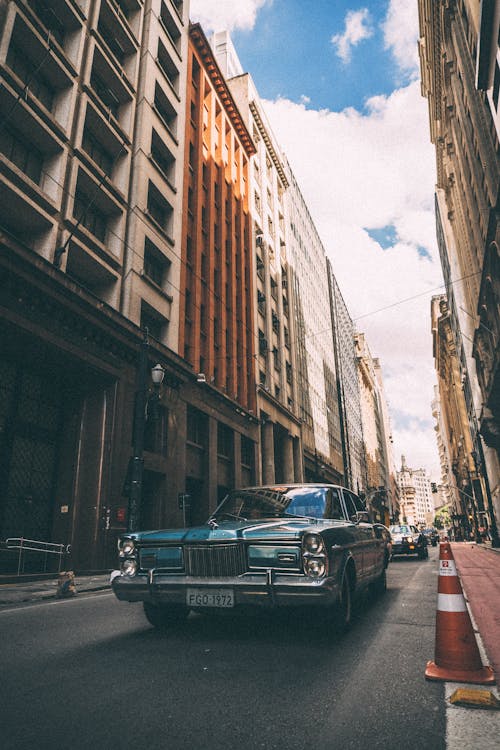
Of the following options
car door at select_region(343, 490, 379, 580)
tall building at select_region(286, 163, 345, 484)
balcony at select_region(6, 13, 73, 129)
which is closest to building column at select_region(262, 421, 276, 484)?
tall building at select_region(286, 163, 345, 484)

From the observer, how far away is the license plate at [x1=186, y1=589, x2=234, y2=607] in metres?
4.00

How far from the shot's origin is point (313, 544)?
161 inches

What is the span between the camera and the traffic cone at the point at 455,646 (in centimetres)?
310

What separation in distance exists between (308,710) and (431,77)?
152 feet

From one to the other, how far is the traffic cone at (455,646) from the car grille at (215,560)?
5.35 ft

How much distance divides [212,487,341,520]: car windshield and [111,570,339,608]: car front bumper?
130cm

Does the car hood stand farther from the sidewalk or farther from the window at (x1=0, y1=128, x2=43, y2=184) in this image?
the window at (x1=0, y1=128, x2=43, y2=184)

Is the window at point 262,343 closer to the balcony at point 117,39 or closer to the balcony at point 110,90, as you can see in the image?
the balcony at point 110,90

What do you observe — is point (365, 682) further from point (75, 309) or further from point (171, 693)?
point (75, 309)

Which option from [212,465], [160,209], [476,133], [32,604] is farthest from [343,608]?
[476,133]

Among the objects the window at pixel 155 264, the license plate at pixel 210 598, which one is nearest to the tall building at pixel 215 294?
the window at pixel 155 264

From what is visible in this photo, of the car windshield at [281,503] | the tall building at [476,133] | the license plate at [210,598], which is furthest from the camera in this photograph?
the tall building at [476,133]

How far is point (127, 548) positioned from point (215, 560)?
3.44 feet

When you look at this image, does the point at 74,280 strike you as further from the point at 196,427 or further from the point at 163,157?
the point at 163,157
